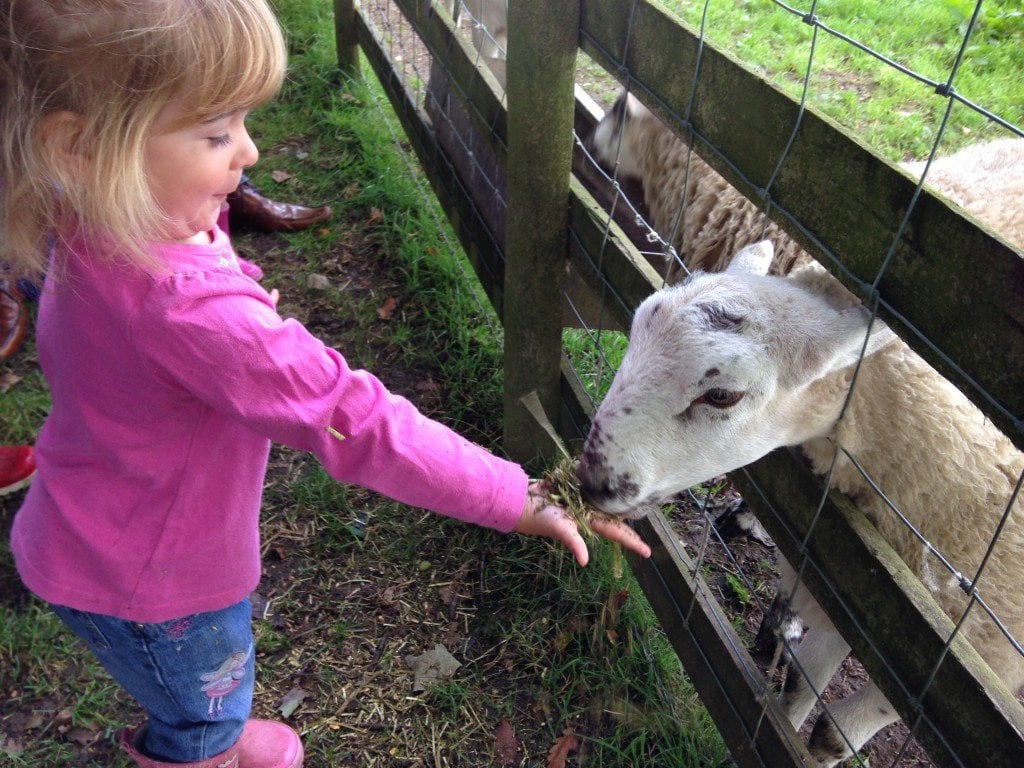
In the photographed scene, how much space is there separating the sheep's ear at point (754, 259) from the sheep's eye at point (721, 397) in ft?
1.24

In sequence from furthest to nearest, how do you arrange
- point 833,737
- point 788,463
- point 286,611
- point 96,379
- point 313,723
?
point 286,611
point 313,723
point 833,737
point 788,463
point 96,379

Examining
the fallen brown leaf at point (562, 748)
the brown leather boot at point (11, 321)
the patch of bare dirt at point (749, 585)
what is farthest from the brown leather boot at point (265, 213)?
the fallen brown leaf at point (562, 748)

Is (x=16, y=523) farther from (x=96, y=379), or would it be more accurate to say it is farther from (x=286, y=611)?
(x=286, y=611)

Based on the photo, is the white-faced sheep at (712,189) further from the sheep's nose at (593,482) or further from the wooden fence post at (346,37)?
the wooden fence post at (346,37)

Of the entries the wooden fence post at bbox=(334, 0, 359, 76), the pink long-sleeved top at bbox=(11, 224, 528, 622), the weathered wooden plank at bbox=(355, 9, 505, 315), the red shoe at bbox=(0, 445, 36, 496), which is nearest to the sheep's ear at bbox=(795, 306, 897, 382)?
the pink long-sleeved top at bbox=(11, 224, 528, 622)

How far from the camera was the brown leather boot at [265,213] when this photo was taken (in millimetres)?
4305

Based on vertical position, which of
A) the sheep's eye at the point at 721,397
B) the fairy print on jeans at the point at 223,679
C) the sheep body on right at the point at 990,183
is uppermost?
the sheep body on right at the point at 990,183

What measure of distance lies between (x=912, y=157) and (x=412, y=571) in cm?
279

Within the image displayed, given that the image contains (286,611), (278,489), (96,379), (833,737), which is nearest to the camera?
(96,379)

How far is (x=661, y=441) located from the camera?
185 centimetres

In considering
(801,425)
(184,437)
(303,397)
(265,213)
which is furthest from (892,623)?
(265,213)

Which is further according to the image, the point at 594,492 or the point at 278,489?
the point at 278,489

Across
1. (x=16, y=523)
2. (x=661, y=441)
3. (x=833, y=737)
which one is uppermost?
(x=661, y=441)

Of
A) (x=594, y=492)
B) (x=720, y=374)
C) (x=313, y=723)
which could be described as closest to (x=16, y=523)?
(x=313, y=723)
